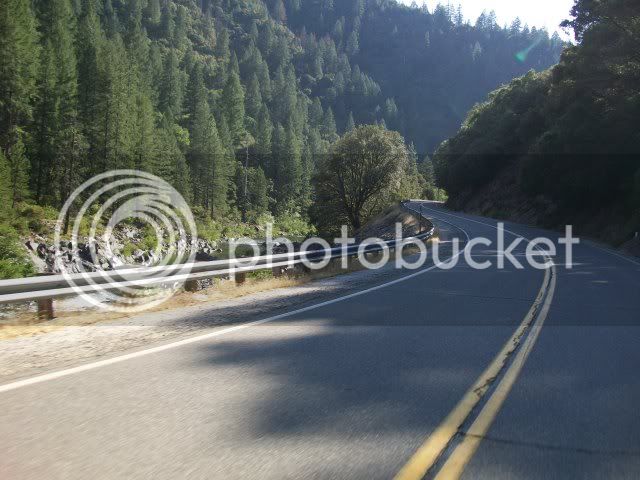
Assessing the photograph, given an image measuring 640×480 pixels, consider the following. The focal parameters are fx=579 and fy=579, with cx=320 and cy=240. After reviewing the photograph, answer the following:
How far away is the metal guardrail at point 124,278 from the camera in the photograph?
7.86 m

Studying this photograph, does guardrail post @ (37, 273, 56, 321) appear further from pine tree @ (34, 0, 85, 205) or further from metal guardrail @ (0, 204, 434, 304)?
pine tree @ (34, 0, 85, 205)

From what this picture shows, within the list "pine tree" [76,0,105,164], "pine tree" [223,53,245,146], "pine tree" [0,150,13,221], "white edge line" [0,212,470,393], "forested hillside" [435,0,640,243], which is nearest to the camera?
"white edge line" [0,212,470,393]

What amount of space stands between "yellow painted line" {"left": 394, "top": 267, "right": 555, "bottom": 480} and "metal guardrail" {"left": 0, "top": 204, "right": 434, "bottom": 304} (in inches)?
221

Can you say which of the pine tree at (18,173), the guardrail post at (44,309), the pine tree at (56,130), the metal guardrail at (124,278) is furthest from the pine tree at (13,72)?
the guardrail post at (44,309)

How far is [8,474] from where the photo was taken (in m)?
3.31

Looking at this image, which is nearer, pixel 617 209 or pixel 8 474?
pixel 8 474

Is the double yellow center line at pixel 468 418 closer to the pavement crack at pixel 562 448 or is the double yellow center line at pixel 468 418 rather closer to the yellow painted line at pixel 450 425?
the yellow painted line at pixel 450 425

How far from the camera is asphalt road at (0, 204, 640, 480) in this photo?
11.9ft

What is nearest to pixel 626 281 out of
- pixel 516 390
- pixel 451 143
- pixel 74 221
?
pixel 516 390

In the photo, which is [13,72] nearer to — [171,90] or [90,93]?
[90,93]

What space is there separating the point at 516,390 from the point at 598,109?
110 feet

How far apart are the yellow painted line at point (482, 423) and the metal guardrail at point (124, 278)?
581 centimetres

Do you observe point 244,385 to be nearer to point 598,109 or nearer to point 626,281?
point 626,281

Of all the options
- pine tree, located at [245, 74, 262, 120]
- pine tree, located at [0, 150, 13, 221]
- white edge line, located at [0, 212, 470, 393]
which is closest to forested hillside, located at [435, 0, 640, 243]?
white edge line, located at [0, 212, 470, 393]
